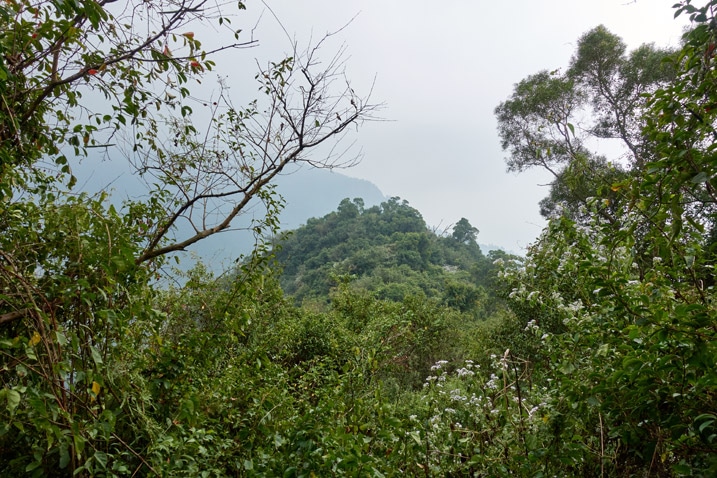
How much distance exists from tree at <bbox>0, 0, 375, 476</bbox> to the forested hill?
14592 millimetres

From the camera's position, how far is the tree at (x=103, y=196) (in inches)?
48.9

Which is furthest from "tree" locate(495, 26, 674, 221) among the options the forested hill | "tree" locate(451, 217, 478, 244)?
"tree" locate(451, 217, 478, 244)

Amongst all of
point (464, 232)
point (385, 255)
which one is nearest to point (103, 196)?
point (385, 255)

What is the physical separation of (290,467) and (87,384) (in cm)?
73

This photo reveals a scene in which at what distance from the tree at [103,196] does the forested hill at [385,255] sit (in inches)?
574

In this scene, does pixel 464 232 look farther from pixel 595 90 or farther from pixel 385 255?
pixel 595 90

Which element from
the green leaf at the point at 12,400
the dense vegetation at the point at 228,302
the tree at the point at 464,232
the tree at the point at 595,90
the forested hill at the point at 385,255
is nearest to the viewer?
the green leaf at the point at 12,400

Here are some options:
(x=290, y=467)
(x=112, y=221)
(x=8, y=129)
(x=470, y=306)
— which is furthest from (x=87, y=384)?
(x=470, y=306)

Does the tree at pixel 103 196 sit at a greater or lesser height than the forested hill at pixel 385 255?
lesser

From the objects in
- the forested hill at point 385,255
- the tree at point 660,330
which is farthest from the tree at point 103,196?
the forested hill at point 385,255

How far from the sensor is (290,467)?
4.71 ft

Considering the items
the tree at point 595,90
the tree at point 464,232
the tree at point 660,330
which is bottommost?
the tree at point 660,330

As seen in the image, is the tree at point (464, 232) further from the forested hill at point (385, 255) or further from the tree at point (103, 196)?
the tree at point (103, 196)

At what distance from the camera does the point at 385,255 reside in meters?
25.3
